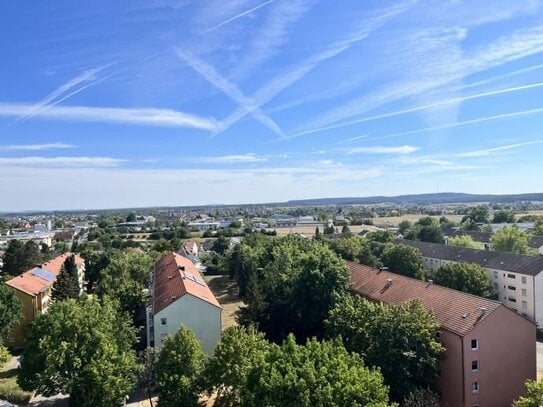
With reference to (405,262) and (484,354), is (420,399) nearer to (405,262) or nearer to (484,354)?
(484,354)

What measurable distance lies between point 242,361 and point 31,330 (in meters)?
14.1

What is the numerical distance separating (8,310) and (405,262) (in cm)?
4547

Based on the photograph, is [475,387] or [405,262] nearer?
[475,387]

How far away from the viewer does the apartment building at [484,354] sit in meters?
29.0

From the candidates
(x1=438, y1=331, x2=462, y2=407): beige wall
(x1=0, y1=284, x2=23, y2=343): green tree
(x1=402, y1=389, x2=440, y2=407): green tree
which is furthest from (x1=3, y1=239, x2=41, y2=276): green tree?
(x1=402, y1=389, x2=440, y2=407): green tree

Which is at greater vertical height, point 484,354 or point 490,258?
point 490,258

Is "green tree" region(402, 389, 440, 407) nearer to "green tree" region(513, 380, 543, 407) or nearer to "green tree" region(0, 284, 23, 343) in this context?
"green tree" region(513, 380, 543, 407)

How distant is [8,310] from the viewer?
39.9m

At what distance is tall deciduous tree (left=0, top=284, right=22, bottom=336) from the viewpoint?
1543 inches

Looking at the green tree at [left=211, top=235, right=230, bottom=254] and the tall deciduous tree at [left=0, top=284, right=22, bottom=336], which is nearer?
the tall deciduous tree at [left=0, top=284, right=22, bottom=336]

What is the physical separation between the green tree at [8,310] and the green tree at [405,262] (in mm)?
43824

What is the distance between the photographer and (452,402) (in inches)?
1169

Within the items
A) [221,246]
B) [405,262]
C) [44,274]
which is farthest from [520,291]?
[221,246]

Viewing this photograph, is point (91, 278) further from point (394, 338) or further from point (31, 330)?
point (394, 338)
